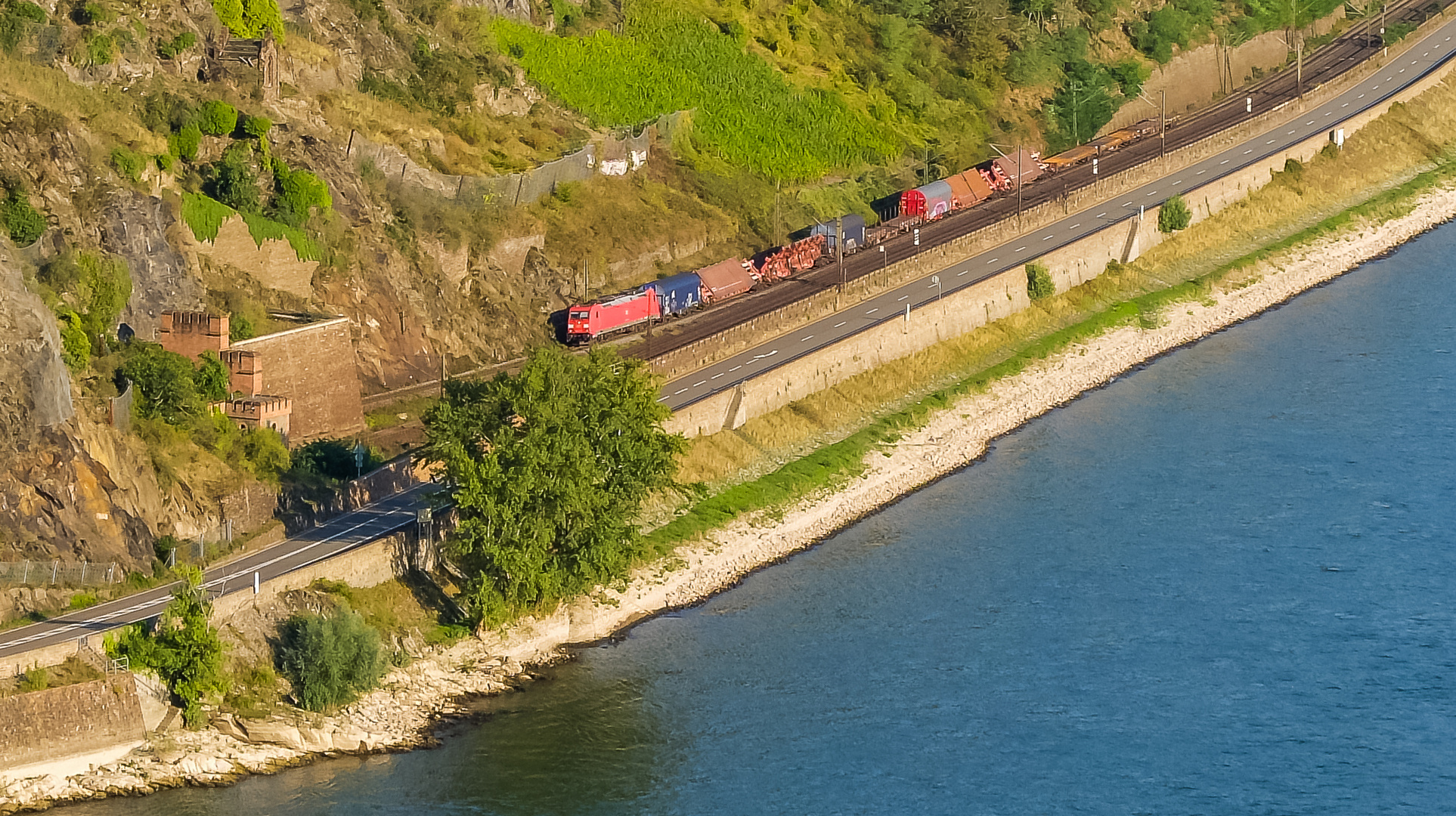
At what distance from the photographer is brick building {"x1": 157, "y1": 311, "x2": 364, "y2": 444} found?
11112 centimetres

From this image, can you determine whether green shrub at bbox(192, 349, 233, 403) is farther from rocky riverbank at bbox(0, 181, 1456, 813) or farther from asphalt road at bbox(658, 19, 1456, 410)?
asphalt road at bbox(658, 19, 1456, 410)

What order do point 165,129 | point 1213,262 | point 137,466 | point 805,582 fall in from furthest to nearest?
point 1213,262, point 165,129, point 805,582, point 137,466

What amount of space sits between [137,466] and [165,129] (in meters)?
25.3

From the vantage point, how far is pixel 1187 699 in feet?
316

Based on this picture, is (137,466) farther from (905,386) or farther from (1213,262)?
(1213,262)

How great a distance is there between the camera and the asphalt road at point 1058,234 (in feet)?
424

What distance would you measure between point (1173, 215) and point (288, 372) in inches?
2588

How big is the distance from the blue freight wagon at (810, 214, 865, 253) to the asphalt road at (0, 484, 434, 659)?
153 ft

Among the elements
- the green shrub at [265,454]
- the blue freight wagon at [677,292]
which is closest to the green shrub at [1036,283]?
the blue freight wagon at [677,292]

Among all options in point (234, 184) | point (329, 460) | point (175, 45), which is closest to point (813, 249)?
point (234, 184)

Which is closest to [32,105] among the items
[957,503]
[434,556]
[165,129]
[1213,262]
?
[165,129]

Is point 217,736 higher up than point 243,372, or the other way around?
point 243,372

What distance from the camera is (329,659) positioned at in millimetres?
94250

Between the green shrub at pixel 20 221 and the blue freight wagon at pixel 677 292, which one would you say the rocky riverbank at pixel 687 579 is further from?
the green shrub at pixel 20 221
